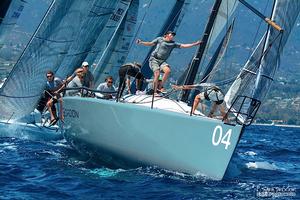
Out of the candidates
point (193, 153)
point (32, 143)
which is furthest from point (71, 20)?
Result: point (193, 153)

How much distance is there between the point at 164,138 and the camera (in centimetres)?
1120

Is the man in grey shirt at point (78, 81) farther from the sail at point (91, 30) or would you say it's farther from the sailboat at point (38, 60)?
the sail at point (91, 30)

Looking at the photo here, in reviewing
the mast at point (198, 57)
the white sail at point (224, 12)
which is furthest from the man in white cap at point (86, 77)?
the white sail at point (224, 12)

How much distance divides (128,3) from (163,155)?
39.3 ft

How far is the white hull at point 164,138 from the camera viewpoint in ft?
36.3

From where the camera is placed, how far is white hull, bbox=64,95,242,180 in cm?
1107

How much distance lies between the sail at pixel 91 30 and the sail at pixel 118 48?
55 centimetres

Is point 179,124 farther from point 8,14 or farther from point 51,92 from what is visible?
point 8,14

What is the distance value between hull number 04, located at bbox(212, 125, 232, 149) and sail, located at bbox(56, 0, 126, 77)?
30.1 ft

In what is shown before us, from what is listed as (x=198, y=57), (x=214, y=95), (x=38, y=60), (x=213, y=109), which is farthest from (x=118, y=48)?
(x=214, y=95)

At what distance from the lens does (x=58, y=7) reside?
17.3 metres

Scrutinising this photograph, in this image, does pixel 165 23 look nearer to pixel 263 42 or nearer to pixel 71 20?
pixel 71 20

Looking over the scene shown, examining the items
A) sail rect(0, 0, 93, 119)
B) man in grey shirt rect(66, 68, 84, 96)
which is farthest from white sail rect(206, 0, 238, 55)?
sail rect(0, 0, 93, 119)

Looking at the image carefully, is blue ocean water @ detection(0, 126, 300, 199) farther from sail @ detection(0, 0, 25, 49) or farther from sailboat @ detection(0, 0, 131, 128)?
sail @ detection(0, 0, 25, 49)
